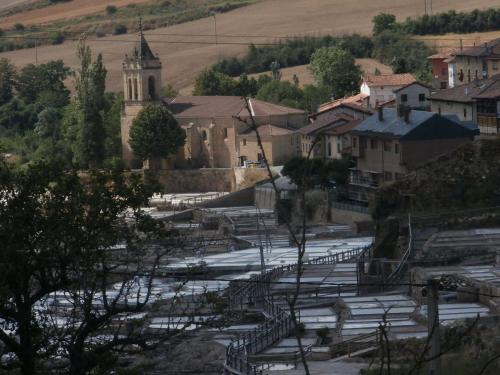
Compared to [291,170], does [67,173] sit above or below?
above

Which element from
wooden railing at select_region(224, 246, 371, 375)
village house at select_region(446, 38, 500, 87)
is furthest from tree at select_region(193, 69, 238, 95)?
wooden railing at select_region(224, 246, 371, 375)

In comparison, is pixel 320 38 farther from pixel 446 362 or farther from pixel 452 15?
pixel 446 362

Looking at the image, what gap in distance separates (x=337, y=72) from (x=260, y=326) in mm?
57138

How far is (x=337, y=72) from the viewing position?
91062 mm

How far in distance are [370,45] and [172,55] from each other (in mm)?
19593

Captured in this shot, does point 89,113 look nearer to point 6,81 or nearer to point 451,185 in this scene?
point 6,81

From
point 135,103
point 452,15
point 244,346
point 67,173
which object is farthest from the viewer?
point 452,15

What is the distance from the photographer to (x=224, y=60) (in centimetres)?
10869

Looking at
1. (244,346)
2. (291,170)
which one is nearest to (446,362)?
(244,346)

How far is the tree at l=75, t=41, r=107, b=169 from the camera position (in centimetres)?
7644

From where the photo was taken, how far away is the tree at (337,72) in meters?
89.5

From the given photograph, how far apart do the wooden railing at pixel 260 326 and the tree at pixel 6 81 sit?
2304 inches

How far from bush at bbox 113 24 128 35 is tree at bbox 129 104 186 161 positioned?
199 feet

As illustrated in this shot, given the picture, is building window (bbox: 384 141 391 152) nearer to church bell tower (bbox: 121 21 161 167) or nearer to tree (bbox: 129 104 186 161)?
tree (bbox: 129 104 186 161)
